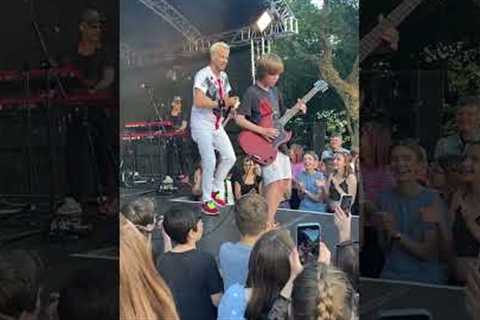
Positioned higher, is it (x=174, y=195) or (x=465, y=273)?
(x=174, y=195)

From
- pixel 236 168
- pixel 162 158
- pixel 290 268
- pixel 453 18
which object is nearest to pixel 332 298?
pixel 290 268

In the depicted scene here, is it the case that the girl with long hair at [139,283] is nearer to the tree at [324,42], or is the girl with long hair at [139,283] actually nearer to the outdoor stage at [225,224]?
the outdoor stage at [225,224]

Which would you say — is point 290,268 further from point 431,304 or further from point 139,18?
point 139,18

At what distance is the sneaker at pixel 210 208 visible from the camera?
315 centimetres

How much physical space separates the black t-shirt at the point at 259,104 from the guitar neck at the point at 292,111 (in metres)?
0.02

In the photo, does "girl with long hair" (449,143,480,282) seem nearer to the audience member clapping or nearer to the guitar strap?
the audience member clapping

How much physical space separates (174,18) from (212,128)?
0.55 meters

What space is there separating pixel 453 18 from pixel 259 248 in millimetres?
1543

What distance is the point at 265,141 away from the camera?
314 centimetres

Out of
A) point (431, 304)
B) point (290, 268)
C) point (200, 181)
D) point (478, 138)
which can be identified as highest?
point (478, 138)

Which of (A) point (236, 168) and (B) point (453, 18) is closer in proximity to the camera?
(A) point (236, 168)

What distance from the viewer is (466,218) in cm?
338

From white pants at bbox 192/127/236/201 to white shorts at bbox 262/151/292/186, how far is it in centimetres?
17

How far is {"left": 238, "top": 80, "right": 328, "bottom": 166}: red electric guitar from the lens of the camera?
313 centimetres
